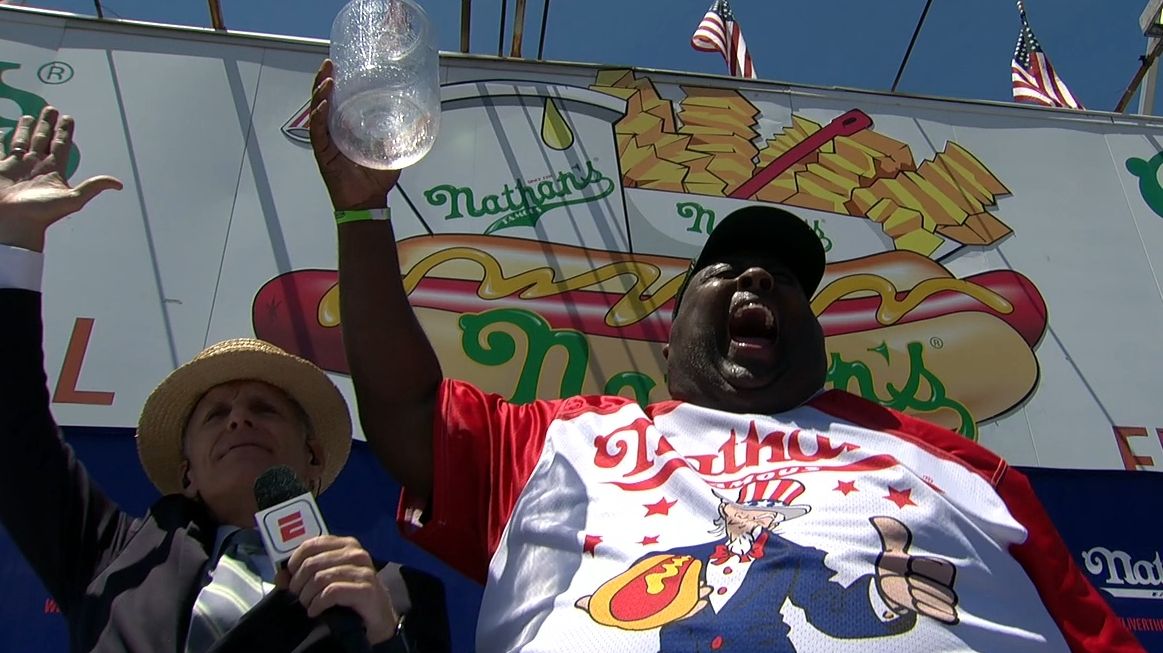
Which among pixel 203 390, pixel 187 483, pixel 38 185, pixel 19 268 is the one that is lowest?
pixel 187 483

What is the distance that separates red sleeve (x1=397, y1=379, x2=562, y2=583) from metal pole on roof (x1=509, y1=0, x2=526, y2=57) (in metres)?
1.90

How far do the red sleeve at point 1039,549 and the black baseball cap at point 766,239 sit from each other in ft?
1.22

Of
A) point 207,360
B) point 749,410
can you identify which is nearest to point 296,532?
point 207,360

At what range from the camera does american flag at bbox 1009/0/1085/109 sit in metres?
3.70

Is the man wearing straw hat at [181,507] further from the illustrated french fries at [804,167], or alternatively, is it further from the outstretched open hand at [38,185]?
the illustrated french fries at [804,167]

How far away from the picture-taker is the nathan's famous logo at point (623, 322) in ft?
7.72

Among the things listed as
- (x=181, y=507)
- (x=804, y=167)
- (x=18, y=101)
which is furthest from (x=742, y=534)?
(x=18, y=101)

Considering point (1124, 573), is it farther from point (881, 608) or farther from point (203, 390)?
point (203, 390)

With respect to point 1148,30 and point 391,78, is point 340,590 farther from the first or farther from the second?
point 1148,30

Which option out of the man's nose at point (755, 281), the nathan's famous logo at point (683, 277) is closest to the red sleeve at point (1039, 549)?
the man's nose at point (755, 281)

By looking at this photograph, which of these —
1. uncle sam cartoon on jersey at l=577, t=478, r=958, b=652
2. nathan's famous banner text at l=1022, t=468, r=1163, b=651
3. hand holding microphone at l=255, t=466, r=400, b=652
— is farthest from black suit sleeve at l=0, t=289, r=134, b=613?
nathan's famous banner text at l=1022, t=468, r=1163, b=651

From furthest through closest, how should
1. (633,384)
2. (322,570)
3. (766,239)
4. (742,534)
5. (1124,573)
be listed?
(633,384), (1124,573), (766,239), (742,534), (322,570)

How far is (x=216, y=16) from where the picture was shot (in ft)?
9.20

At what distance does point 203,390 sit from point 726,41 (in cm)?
300
